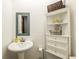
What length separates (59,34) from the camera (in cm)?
279

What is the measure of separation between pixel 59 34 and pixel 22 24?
1.08 m

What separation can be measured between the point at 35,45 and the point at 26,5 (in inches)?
44.1

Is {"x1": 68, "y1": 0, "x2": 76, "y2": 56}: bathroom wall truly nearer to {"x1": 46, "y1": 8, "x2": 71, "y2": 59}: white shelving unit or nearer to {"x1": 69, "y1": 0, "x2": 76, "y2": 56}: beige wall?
{"x1": 69, "y1": 0, "x2": 76, "y2": 56}: beige wall

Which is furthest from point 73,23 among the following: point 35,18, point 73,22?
point 35,18

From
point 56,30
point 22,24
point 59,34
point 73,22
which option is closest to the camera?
point 73,22

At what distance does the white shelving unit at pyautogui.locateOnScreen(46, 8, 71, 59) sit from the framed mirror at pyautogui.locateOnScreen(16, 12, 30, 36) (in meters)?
0.54

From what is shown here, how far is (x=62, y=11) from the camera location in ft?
8.55

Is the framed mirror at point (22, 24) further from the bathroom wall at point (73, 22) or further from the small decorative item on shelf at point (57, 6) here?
the bathroom wall at point (73, 22)

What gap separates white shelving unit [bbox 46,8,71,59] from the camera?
2432 millimetres

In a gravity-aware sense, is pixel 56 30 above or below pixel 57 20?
below

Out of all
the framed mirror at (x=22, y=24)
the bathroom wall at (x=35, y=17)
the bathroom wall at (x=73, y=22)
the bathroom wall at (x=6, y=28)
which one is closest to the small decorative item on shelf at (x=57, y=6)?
the bathroom wall at (x=73, y=22)

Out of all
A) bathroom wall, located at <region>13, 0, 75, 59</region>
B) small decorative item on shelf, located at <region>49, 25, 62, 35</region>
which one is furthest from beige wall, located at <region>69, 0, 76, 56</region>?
bathroom wall, located at <region>13, 0, 75, 59</region>

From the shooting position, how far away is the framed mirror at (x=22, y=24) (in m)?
3.34

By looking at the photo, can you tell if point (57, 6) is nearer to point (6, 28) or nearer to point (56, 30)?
point (56, 30)
